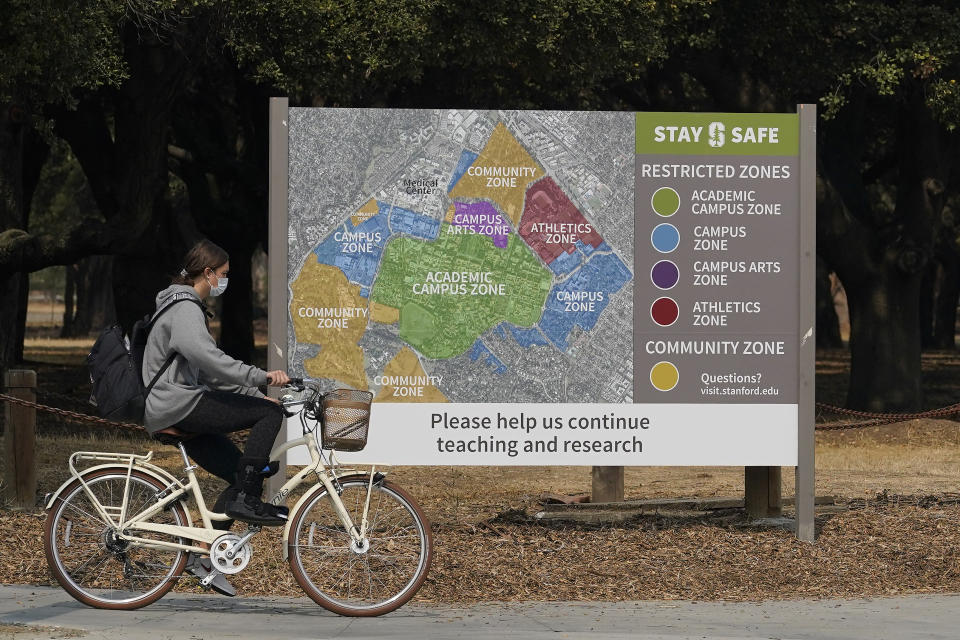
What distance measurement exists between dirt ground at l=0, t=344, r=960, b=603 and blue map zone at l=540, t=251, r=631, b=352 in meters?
1.43

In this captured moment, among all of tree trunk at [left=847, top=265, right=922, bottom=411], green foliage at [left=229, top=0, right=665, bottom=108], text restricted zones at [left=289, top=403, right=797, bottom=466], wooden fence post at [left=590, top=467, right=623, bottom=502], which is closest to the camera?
text restricted zones at [left=289, top=403, right=797, bottom=466]

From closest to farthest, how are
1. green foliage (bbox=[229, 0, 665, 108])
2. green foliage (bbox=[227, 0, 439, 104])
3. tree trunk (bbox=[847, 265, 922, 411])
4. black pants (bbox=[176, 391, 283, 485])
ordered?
1. black pants (bbox=[176, 391, 283, 485])
2. green foliage (bbox=[227, 0, 439, 104])
3. green foliage (bbox=[229, 0, 665, 108])
4. tree trunk (bbox=[847, 265, 922, 411])

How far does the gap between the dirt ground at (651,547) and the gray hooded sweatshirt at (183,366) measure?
1514 millimetres

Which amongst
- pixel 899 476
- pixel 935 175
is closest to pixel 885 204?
pixel 935 175

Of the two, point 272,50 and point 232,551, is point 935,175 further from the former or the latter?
point 232,551

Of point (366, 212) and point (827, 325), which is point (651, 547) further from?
point (827, 325)

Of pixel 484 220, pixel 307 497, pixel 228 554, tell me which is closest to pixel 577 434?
pixel 484 220

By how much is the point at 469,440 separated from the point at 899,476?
6820mm

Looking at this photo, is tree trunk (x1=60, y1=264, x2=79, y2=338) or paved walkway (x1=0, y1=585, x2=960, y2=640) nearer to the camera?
paved walkway (x1=0, y1=585, x2=960, y2=640)

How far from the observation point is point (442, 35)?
64.5ft

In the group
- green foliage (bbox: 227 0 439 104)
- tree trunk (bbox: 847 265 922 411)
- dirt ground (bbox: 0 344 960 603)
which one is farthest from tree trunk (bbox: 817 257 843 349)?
dirt ground (bbox: 0 344 960 603)

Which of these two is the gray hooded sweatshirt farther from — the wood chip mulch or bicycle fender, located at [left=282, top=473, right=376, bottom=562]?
the wood chip mulch

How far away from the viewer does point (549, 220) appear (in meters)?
10.0

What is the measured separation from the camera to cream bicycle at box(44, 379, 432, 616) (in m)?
7.52
